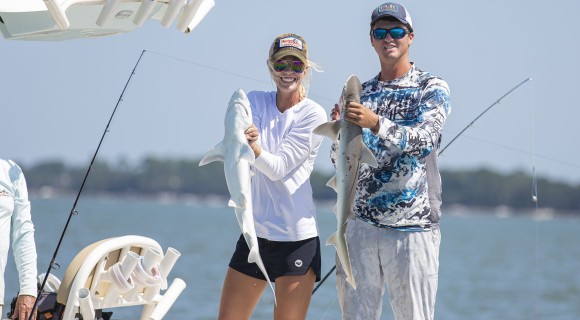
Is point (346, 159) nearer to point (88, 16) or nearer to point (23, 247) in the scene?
point (88, 16)

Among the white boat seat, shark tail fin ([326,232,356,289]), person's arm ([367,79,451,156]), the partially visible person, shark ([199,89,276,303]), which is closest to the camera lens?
person's arm ([367,79,451,156])

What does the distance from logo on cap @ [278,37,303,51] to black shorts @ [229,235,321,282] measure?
896mm

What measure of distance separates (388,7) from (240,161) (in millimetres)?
932

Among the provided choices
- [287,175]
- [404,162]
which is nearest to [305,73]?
[287,175]

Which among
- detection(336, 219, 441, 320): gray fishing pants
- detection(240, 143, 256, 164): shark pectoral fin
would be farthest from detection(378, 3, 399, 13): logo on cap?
detection(336, 219, 441, 320): gray fishing pants

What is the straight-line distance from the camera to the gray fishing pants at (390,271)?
16.2 ft

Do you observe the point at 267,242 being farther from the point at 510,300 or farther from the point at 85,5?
the point at 510,300

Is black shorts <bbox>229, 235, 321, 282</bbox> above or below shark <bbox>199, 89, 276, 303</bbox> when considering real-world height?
below

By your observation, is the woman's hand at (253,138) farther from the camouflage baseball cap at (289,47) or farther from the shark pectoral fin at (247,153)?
the camouflage baseball cap at (289,47)

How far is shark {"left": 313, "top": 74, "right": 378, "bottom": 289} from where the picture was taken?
478 centimetres

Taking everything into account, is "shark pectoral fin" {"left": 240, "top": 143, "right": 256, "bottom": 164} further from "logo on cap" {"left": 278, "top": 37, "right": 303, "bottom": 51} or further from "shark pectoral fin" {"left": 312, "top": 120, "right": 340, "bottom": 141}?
"logo on cap" {"left": 278, "top": 37, "right": 303, "bottom": 51}

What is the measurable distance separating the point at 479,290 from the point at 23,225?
89.7 ft

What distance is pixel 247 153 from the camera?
498 centimetres

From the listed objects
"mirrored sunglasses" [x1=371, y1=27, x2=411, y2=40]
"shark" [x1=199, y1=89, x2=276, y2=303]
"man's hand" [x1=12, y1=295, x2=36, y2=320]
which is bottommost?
"man's hand" [x1=12, y1=295, x2=36, y2=320]
